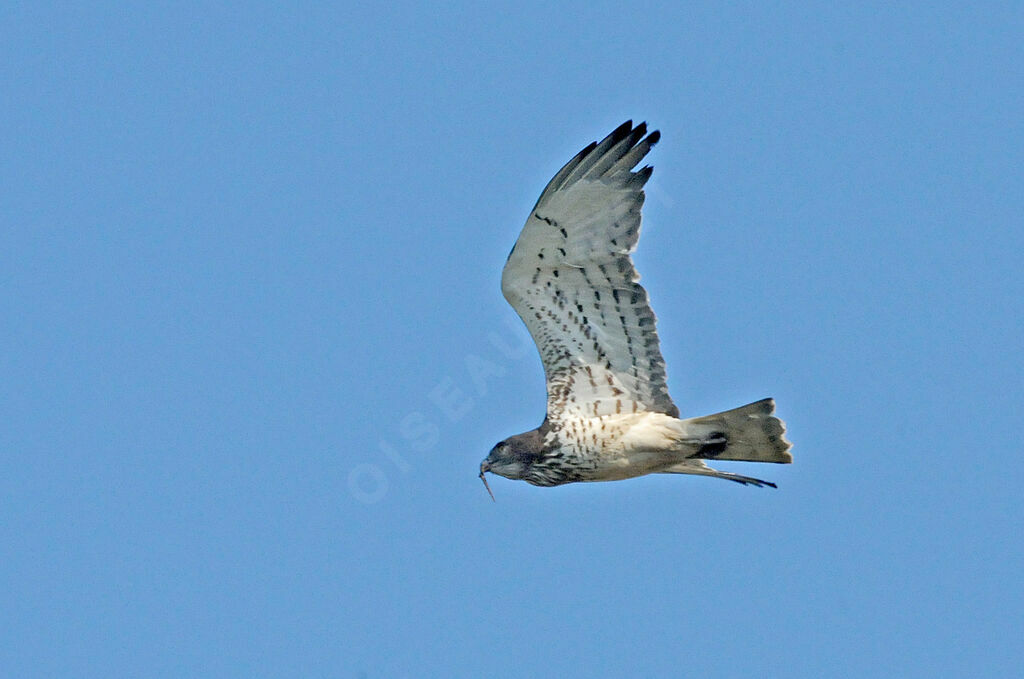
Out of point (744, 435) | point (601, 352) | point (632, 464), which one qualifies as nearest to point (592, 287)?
point (601, 352)

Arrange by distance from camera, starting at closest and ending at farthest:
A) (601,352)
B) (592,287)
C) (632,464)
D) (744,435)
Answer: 1. (744,435)
2. (592,287)
3. (632,464)
4. (601,352)

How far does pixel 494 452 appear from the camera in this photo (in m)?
11.4

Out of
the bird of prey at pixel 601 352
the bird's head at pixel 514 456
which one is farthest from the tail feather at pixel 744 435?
the bird's head at pixel 514 456

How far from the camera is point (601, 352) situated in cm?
1131

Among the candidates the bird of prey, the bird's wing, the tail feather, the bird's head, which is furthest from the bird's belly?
the bird's head

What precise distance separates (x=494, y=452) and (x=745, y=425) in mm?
1977

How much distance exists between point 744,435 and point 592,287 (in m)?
1.59

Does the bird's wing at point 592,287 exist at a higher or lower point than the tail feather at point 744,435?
higher

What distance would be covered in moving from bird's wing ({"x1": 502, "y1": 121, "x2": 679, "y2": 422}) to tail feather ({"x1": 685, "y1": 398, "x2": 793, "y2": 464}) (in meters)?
0.37

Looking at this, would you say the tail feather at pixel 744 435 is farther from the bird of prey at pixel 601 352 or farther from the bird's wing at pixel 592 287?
→ the bird's wing at pixel 592 287

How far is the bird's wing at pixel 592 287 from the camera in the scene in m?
10.6

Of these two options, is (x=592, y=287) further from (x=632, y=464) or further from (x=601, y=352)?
(x=632, y=464)

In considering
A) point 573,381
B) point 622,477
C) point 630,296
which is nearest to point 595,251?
point 630,296

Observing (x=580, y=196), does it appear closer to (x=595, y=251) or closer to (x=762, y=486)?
(x=595, y=251)
